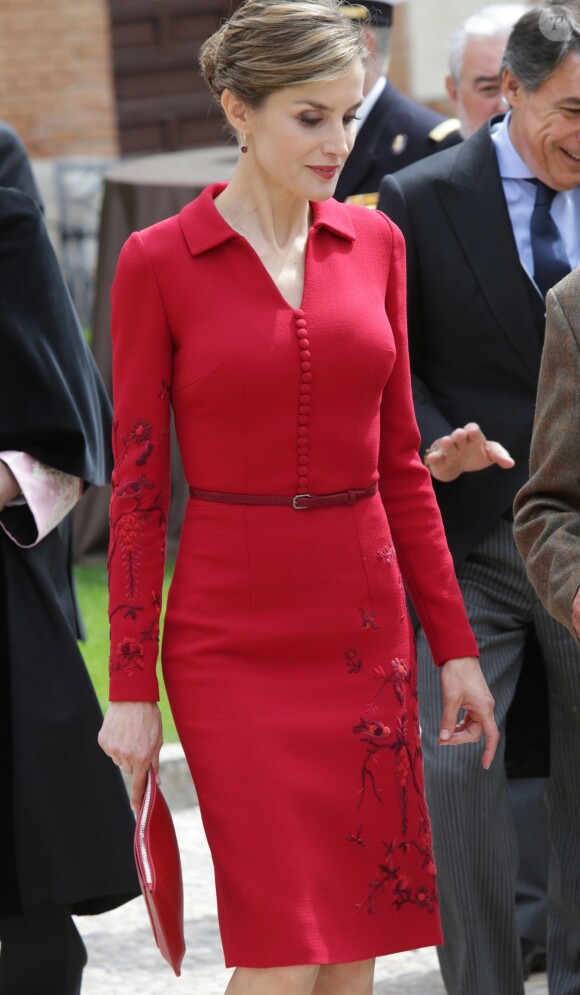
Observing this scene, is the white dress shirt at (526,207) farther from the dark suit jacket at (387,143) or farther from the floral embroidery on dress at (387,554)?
the dark suit jacket at (387,143)

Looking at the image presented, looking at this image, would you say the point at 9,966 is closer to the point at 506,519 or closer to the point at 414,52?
the point at 506,519

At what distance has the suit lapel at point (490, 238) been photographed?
373 cm

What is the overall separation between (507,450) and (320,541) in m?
0.96

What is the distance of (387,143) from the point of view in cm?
516

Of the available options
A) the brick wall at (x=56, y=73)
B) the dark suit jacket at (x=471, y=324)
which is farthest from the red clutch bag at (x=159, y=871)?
the brick wall at (x=56, y=73)

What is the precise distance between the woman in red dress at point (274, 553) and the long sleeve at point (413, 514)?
0.37ft

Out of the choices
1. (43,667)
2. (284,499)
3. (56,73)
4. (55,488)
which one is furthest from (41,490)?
(56,73)

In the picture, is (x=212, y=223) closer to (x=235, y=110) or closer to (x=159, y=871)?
(x=235, y=110)

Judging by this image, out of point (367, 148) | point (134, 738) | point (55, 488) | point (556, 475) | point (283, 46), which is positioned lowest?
point (134, 738)

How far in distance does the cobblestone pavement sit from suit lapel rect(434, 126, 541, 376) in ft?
5.08

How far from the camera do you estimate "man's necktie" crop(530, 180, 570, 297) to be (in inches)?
149

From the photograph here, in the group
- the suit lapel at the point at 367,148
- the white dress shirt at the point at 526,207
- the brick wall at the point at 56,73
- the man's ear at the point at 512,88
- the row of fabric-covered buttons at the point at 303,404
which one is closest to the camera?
the row of fabric-covered buttons at the point at 303,404

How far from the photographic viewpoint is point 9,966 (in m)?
3.45

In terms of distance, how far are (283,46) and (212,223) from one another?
0.32 m
